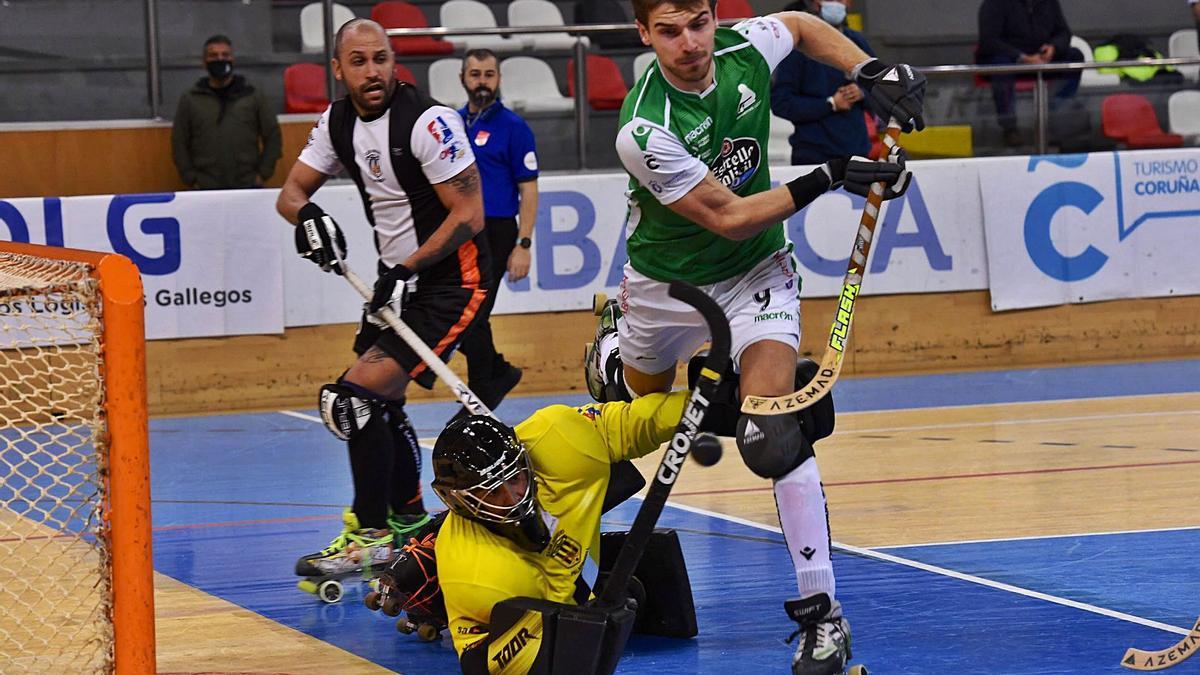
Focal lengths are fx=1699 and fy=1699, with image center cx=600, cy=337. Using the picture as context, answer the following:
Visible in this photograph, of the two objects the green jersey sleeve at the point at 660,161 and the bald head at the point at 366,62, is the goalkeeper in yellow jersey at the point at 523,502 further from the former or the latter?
the bald head at the point at 366,62

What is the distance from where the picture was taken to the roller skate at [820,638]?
426 centimetres

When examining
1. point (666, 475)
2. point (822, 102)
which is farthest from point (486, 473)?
point (822, 102)

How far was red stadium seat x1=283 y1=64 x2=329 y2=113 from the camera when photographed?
10.9 m

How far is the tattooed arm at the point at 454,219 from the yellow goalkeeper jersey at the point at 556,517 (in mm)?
1315

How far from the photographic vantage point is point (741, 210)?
171 inches

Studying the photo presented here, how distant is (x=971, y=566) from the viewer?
5613 mm

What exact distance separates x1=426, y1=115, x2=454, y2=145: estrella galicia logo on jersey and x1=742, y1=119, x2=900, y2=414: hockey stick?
1743 mm

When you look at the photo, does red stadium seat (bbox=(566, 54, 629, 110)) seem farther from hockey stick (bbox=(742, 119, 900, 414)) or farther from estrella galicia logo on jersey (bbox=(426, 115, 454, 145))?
hockey stick (bbox=(742, 119, 900, 414))

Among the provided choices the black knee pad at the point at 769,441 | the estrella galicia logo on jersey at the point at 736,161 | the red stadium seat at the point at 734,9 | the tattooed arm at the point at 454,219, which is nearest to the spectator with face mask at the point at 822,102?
the red stadium seat at the point at 734,9

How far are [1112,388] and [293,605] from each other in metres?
6.18

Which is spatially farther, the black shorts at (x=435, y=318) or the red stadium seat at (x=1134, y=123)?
the red stadium seat at (x=1134, y=123)

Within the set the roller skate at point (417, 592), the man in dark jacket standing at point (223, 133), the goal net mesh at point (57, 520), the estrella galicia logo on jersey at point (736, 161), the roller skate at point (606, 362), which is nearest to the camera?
the goal net mesh at point (57, 520)

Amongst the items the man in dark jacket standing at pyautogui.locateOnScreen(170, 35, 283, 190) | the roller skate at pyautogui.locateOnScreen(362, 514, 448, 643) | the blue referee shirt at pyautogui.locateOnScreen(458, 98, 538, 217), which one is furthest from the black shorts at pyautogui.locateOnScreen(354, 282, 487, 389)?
the man in dark jacket standing at pyautogui.locateOnScreen(170, 35, 283, 190)

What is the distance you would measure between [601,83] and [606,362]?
5809 millimetres
